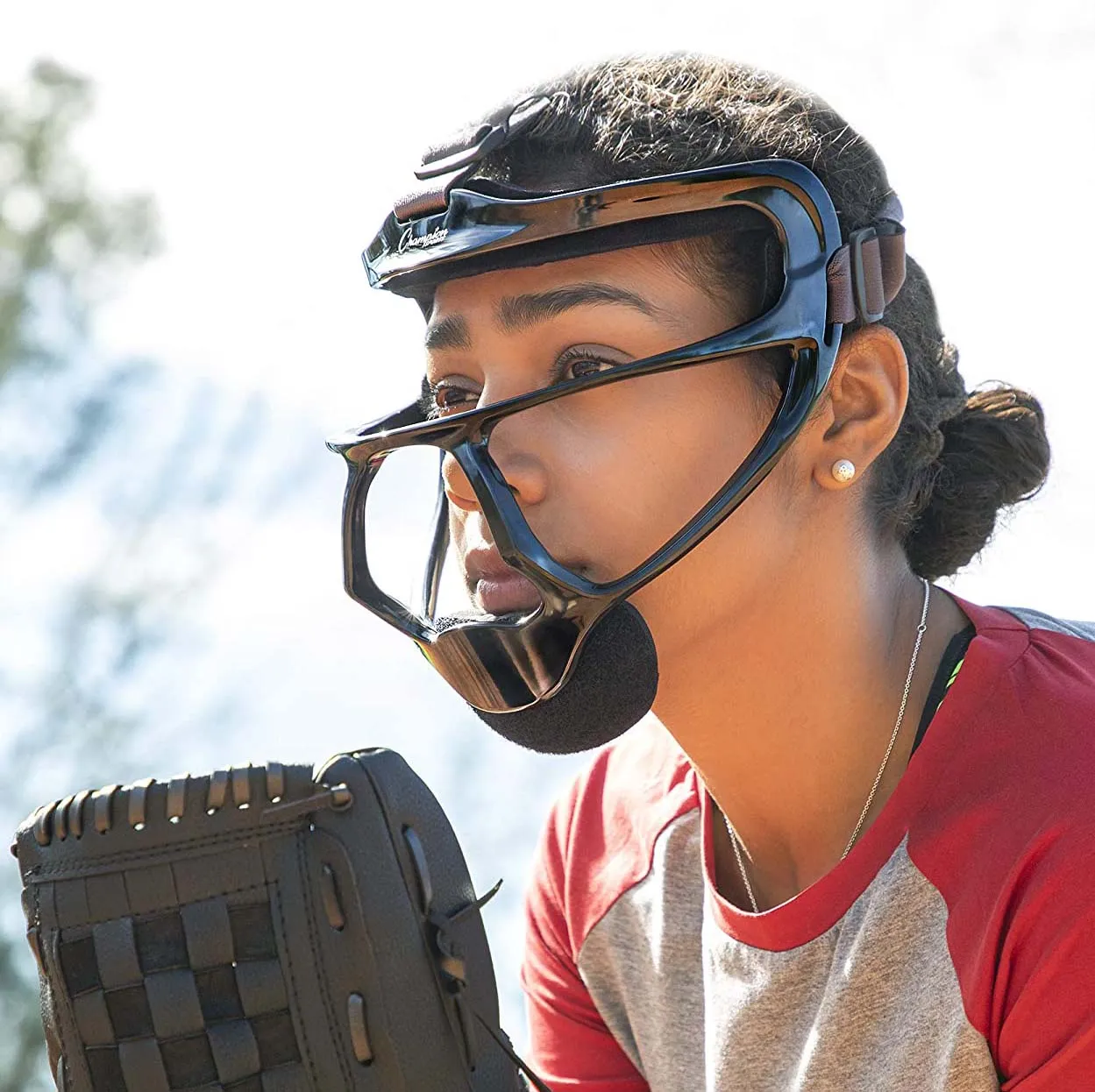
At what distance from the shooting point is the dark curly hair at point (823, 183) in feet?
6.54

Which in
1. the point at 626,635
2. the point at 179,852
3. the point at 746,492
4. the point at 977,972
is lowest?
the point at 977,972

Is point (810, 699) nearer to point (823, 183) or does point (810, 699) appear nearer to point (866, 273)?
point (866, 273)

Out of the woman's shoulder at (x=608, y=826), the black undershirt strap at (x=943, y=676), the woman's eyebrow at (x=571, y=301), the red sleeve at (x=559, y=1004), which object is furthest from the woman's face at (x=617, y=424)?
the red sleeve at (x=559, y=1004)

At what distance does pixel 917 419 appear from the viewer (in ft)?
7.32

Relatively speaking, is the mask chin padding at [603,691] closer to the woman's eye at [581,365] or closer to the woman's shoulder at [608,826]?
the woman's eye at [581,365]

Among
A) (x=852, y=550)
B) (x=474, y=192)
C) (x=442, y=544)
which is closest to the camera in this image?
(x=474, y=192)

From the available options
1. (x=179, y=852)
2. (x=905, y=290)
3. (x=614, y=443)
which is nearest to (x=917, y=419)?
(x=905, y=290)

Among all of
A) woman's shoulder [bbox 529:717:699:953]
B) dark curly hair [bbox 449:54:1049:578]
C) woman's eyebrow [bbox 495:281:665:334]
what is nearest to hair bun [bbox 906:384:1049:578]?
dark curly hair [bbox 449:54:1049:578]

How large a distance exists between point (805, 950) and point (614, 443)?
78 cm

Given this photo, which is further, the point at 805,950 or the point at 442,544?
the point at 442,544

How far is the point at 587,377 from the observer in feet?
6.06

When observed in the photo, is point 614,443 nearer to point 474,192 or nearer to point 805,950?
point 474,192

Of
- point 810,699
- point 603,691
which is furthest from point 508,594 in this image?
point 810,699

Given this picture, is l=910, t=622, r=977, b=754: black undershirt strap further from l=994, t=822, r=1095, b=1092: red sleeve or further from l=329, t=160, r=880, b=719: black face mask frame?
l=329, t=160, r=880, b=719: black face mask frame
